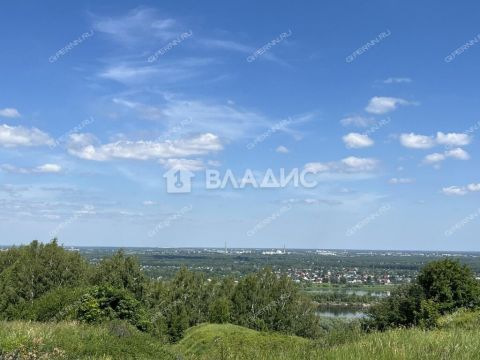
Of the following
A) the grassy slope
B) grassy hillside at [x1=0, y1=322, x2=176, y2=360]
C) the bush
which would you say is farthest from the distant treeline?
the grassy slope

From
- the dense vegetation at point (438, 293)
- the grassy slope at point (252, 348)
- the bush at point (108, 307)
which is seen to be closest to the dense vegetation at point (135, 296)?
the bush at point (108, 307)

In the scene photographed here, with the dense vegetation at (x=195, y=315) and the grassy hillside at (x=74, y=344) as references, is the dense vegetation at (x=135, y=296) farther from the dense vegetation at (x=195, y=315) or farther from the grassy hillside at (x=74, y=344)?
the grassy hillside at (x=74, y=344)

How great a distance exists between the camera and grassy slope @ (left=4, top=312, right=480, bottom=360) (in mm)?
6355

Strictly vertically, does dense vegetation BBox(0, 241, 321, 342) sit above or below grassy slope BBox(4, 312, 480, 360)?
below

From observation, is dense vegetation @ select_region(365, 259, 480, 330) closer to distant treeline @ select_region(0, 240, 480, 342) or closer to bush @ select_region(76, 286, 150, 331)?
distant treeline @ select_region(0, 240, 480, 342)

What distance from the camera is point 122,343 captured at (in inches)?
639

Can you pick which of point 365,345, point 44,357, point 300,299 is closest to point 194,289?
point 300,299

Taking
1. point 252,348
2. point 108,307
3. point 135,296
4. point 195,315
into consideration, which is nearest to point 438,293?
point 108,307

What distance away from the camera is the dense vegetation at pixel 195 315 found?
8289mm

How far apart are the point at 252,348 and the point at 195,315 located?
53743 mm

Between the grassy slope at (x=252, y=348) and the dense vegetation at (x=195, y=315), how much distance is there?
30mm

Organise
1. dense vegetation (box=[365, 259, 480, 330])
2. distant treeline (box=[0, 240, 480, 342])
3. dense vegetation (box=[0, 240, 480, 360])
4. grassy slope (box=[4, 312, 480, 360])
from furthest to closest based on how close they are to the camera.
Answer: dense vegetation (box=[365, 259, 480, 330]), distant treeline (box=[0, 240, 480, 342]), dense vegetation (box=[0, 240, 480, 360]), grassy slope (box=[4, 312, 480, 360])

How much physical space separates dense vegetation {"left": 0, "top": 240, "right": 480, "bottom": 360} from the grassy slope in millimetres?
30

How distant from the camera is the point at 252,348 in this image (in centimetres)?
943
